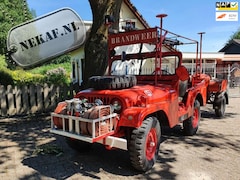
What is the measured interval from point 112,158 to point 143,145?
1.07 metres

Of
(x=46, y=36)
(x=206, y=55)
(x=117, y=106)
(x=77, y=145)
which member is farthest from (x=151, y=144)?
(x=206, y=55)

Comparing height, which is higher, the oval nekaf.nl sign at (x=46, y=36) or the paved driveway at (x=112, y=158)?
the oval nekaf.nl sign at (x=46, y=36)

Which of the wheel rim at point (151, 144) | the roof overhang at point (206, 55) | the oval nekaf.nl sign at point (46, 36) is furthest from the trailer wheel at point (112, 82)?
the roof overhang at point (206, 55)

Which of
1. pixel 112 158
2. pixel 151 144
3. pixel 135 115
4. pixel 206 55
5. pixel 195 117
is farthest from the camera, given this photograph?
pixel 206 55

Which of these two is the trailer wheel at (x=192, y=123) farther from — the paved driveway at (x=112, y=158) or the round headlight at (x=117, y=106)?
the round headlight at (x=117, y=106)

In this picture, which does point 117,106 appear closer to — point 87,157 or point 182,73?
point 87,157

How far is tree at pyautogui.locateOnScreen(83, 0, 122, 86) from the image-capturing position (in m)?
6.81

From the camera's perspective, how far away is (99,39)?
268 inches

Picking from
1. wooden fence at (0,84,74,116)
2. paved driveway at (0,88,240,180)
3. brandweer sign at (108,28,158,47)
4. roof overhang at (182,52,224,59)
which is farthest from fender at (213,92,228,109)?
roof overhang at (182,52,224,59)

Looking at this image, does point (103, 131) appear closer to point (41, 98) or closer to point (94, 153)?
point (94, 153)

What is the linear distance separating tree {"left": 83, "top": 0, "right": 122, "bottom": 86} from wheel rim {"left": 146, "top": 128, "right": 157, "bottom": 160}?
3.19m

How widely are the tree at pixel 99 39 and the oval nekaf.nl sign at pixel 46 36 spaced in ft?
9.94

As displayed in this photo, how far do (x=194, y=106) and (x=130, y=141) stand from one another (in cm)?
292

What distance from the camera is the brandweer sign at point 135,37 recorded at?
173 inches
